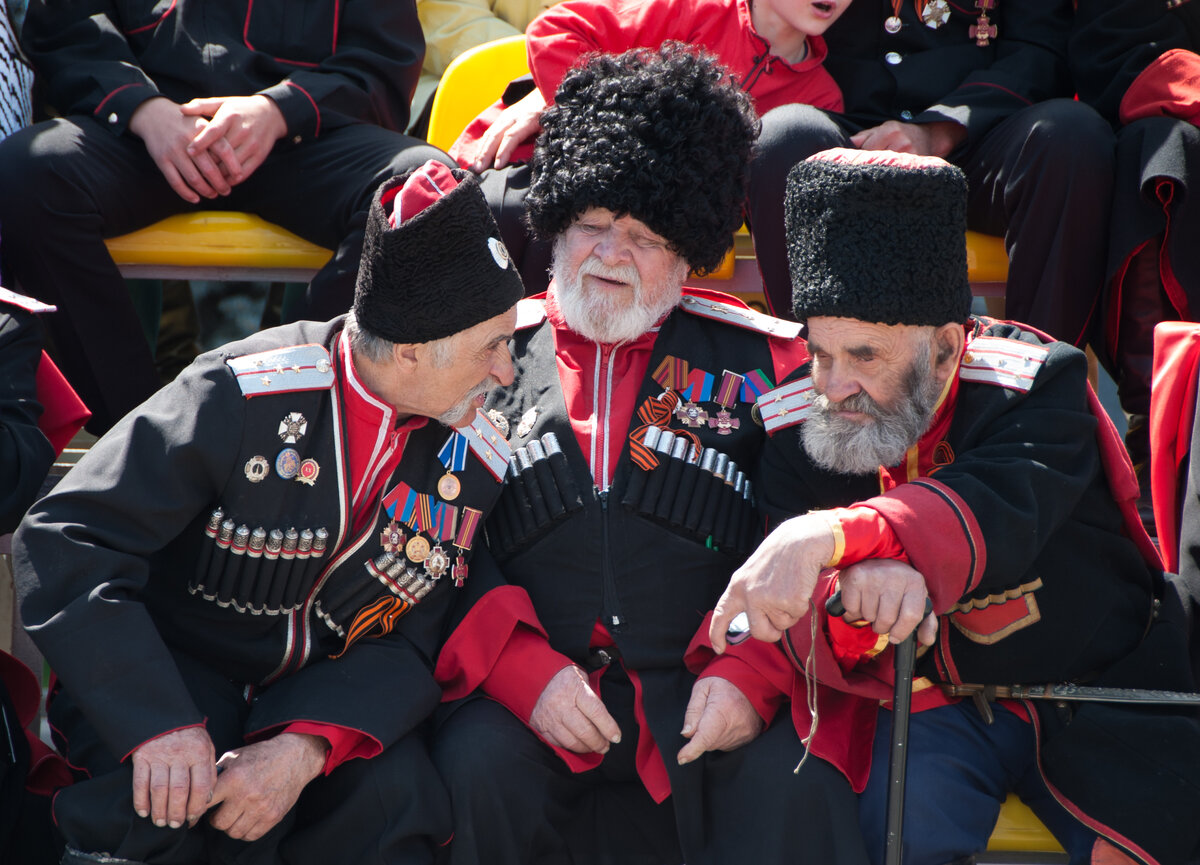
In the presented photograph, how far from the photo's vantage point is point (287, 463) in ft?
8.18

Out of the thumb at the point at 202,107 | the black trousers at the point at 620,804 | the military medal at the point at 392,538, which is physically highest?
the thumb at the point at 202,107

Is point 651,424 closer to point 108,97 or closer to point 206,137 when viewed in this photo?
point 206,137

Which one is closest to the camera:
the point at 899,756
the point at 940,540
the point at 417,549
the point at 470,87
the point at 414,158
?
the point at 899,756

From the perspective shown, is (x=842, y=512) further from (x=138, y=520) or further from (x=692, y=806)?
(x=138, y=520)

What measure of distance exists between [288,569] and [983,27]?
2471 mm

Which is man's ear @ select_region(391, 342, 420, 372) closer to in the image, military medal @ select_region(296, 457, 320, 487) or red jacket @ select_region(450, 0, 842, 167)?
military medal @ select_region(296, 457, 320, 487)

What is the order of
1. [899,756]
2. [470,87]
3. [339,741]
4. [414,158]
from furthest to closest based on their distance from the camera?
[470,87]
[414,158]
[339,741]
[899,756]

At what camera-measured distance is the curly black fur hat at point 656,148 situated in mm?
3102

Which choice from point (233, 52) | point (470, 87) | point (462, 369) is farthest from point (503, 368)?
point (470, 87)

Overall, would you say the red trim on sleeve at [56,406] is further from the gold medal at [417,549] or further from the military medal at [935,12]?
the military medal at [935,12]

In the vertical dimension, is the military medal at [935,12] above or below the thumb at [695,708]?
above

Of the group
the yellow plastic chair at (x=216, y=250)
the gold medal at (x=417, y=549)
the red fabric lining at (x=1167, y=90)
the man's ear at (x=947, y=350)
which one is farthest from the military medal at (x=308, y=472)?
the red fabric lining at (x=1167, y=90)

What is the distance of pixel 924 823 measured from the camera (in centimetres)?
236

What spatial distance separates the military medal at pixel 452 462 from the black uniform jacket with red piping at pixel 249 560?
1 cm
